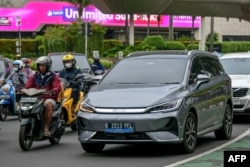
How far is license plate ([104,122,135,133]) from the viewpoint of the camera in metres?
11.6

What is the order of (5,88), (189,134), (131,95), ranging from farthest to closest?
1. (5,88)
2. (189,134)
3. (131,95)

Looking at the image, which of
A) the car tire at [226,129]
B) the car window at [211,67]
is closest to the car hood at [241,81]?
the car window at [211,67]

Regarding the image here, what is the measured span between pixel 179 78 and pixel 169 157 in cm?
157

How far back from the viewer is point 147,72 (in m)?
13.0

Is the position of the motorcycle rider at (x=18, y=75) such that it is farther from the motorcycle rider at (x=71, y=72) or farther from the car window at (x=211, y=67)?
the car window at (x=211, y=67)

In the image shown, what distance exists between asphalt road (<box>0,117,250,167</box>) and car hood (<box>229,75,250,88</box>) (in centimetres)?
327

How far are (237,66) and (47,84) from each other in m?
7.35

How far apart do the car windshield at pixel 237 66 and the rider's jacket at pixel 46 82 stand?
6.80 m

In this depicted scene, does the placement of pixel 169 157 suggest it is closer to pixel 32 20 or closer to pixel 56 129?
pixel 56 129

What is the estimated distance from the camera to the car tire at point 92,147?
12469 millimetres

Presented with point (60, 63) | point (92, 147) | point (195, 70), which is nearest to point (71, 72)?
point (195, 70)

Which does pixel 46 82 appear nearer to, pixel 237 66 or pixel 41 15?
pixel 237 66

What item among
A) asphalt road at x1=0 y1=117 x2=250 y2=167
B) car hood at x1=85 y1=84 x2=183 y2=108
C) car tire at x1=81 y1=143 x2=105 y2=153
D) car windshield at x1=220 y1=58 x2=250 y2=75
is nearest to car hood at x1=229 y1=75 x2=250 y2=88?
car windshield at x1=220 y1=58 x2=250 y2=75

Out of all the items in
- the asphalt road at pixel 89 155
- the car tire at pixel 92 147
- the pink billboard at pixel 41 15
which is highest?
the pink billboard at pixel 41 15
